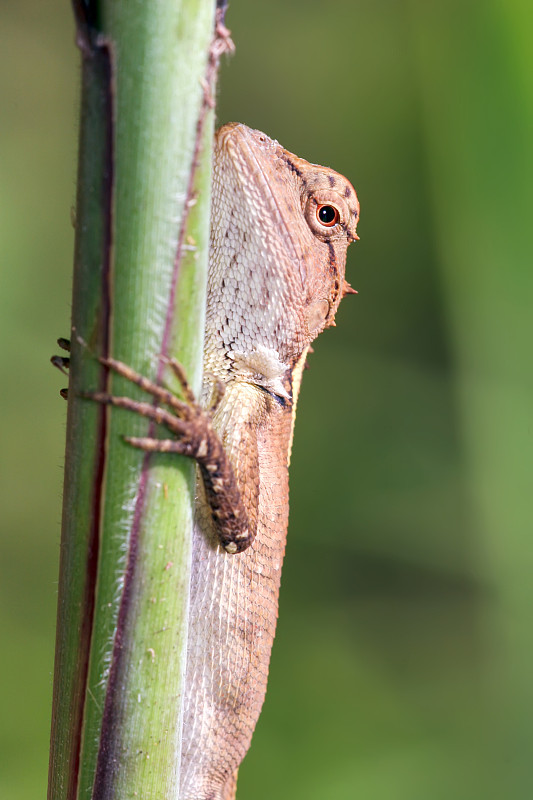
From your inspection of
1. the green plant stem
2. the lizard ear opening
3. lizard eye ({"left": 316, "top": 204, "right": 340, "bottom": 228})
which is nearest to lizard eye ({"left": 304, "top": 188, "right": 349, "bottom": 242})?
lizard eye ({"left": 316, "top": 204, "right": 340, "bottom": 228})

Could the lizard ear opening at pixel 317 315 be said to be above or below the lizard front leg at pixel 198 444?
above

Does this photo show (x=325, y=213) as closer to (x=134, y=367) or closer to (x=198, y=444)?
(x=198, y=444)

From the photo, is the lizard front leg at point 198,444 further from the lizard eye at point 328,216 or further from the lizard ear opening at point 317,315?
the lizard eye at point 328,216

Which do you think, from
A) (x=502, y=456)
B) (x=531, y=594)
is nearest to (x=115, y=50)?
(x=502, y=456)

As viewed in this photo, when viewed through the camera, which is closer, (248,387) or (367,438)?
(248,387)

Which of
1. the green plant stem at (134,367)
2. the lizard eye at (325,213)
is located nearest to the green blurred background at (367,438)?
the lizard eye at (325,213)

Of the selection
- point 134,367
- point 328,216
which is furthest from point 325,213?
point 134,367
